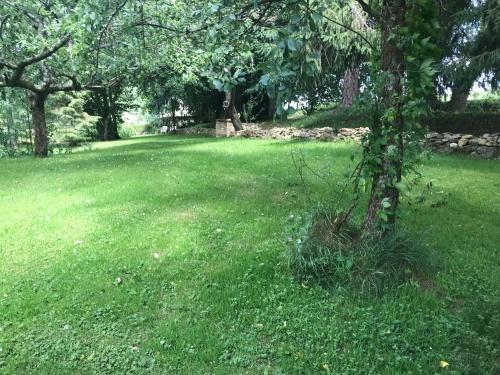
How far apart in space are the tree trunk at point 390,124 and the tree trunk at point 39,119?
454 inches

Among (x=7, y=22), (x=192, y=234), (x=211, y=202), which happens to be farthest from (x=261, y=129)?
(x=192, y=234)

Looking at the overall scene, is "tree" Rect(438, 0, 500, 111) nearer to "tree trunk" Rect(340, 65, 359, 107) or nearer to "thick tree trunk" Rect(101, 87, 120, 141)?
"tree trunk" Rect(340, 65, 359, 107)

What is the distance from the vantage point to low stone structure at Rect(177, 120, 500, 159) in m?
9.84

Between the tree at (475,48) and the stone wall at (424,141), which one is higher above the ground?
the tree at (475,48)

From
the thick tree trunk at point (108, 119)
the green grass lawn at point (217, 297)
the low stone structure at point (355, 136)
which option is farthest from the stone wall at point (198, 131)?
the green grass lawn at point (217, 297)

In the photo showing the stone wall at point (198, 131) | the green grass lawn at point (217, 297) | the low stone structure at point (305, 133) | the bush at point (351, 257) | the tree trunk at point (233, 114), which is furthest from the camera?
the stone wall at point (198, 131)

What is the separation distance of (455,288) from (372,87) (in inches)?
68.4

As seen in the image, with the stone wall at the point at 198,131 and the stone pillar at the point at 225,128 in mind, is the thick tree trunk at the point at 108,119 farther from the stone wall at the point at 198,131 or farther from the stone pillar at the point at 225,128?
the stone pillar at the point at 225,128

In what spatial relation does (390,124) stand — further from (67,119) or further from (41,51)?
(67,119)

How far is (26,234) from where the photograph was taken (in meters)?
5.11

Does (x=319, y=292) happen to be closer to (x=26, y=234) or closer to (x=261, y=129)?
(x=26, y=234)

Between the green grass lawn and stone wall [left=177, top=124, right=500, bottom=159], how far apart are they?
2.55m

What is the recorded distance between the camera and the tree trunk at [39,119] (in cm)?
1255

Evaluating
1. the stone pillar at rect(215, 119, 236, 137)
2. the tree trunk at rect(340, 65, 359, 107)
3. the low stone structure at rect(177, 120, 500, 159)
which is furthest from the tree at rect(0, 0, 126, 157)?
the tree trunk at rect(340, 65, 359, 107)
